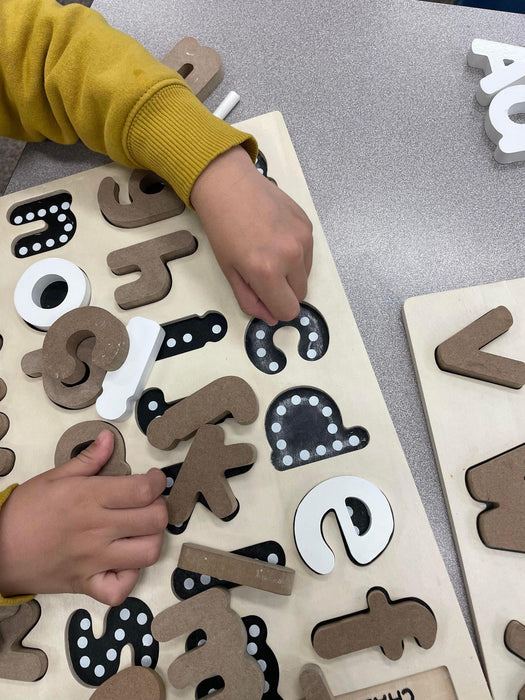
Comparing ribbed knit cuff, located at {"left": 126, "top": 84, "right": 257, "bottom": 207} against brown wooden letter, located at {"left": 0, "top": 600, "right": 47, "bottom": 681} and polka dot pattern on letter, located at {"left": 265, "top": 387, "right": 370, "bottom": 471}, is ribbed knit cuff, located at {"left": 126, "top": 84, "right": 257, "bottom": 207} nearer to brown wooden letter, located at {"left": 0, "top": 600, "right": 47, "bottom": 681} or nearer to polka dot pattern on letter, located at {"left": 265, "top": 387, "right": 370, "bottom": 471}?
polka dot pattern on letter, located at {"left": 265, "top": 387, "right": 370, "bottom": 471}

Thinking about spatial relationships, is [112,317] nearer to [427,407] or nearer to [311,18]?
[427,407]

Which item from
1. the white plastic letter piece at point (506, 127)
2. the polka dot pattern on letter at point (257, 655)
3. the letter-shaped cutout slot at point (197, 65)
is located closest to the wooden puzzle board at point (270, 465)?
the polka dot pattern on letter at point (257, 655)

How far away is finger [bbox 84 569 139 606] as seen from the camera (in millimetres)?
480

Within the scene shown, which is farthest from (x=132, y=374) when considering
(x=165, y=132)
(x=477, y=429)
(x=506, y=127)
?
(x=506, y=127)

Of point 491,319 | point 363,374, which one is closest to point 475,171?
point 491,319

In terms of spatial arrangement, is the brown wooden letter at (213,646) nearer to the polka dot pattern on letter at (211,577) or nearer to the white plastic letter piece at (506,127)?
the polka dot pattern on letter at (211,577)

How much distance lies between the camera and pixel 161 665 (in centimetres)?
49

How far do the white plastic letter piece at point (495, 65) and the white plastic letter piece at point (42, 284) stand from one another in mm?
566

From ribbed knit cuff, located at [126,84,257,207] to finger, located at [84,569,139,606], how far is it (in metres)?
0.42

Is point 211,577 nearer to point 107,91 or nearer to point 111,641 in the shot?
point 111,641

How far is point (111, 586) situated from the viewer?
0.48 metres

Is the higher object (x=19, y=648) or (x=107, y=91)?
(x=107, y=91)

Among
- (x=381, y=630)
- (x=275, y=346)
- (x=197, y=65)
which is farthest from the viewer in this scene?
(x=197, y=65)

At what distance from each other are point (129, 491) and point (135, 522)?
0.03 metres
